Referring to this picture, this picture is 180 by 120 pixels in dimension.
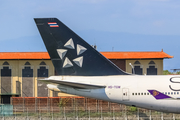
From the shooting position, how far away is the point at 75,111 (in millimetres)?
35531

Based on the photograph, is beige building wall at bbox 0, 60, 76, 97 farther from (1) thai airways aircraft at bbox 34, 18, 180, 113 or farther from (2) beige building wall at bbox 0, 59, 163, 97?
(1) thai airways aircraft at bbox 34, 18, 180, 113

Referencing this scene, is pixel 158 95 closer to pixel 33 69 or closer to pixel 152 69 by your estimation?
pixel 152 69

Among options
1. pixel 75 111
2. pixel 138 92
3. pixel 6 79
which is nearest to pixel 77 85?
pixel 138 92

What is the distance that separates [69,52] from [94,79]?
10.1 ft

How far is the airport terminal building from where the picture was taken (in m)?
43.8

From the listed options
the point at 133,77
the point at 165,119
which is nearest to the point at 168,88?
the point at 133,77

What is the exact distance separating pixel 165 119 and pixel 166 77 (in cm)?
899

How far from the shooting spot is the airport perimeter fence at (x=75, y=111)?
30.8m

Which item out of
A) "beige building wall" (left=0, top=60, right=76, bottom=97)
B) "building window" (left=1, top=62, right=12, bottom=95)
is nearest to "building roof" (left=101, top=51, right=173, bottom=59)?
"beige building wall" (left=0, top=60, right=76, bottom=97)

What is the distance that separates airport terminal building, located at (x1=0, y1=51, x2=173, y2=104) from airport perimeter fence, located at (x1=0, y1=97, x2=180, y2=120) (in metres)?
4.80

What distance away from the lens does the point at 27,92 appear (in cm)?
4375

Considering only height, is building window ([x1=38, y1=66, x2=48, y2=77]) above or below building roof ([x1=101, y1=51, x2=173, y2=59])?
below

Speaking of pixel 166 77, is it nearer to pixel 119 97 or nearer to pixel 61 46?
pixel 119 97

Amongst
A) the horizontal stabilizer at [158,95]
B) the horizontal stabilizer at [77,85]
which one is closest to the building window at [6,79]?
the horizontal stabilizer at [77,85]
